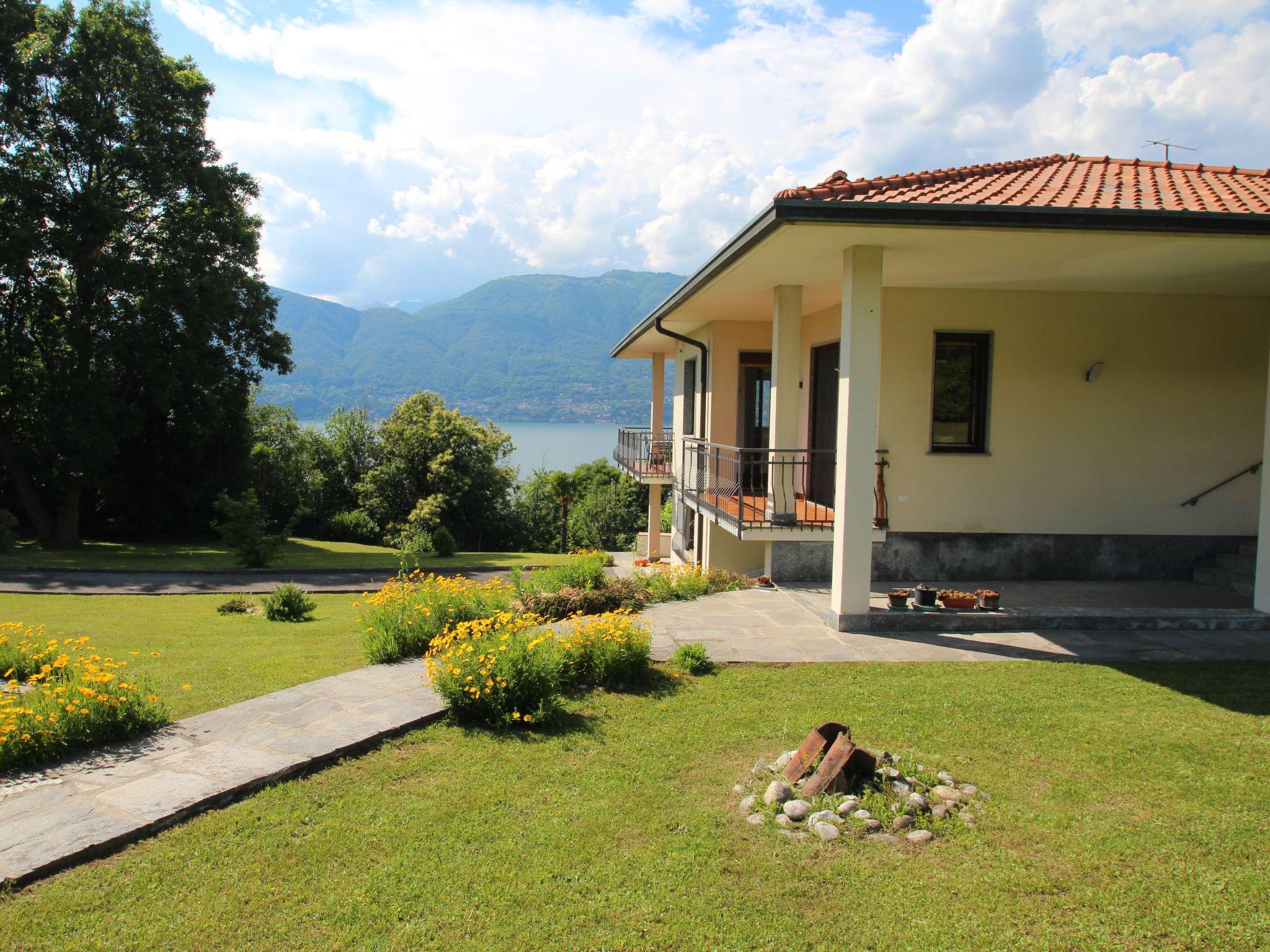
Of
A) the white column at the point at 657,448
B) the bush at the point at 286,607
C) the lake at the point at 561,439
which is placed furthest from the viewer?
the lake at the point at 561,439

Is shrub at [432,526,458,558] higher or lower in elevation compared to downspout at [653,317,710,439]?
lower

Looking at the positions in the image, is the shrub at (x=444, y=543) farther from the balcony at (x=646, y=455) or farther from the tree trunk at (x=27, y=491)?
the tree trunk at (x=27, y=491)

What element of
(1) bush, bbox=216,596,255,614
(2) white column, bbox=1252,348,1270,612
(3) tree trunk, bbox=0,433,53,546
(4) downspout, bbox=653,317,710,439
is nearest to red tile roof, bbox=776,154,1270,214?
(2) white column, bbox=1252,348,1270,612

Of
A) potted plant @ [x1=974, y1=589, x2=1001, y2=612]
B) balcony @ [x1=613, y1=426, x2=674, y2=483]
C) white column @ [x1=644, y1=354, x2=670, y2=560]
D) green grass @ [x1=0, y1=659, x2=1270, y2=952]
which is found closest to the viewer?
green grass @ [x1=0, y1=659, x2=1270, y2=952]

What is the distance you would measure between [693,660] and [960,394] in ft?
19.7

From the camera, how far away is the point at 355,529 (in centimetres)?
3316

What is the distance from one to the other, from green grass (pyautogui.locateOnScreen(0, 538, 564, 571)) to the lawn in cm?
436

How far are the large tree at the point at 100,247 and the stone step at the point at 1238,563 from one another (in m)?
20.7

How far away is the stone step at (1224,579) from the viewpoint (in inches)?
383

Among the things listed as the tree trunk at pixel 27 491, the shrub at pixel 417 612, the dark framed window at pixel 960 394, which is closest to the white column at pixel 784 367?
the dark framed window at pixel 960 394

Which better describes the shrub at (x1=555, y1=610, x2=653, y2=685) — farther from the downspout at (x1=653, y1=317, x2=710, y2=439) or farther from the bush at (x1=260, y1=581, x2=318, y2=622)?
the downspout at (x1=653, y1=317, x2=710, y2=439)

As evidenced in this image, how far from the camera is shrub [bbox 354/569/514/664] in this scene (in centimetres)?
699

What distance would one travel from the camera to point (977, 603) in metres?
8.57

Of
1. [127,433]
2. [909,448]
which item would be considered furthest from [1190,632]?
[127,433]
